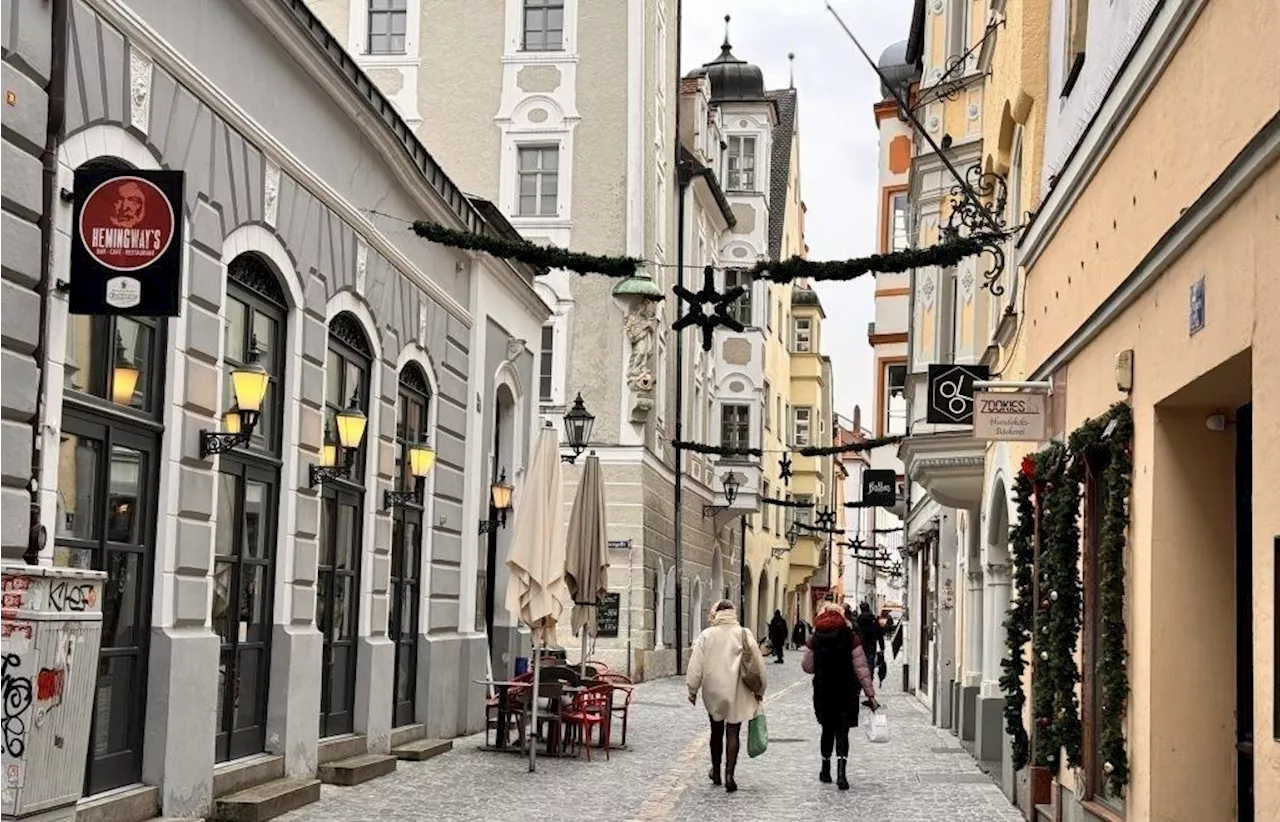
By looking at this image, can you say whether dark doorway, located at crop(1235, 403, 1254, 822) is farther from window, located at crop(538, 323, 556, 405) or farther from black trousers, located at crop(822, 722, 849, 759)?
window, located at crop(538, 323, 556, 405)

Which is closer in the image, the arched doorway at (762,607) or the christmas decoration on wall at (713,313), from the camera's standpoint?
the christmas decoration on wall at (713,313)

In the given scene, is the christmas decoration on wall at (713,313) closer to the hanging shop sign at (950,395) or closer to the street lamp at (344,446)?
the hanging shop sign at (950,395)

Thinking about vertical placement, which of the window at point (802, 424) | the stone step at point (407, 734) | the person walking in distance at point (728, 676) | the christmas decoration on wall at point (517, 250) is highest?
the window at point (802, 424)

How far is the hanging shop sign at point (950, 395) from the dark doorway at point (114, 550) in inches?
302

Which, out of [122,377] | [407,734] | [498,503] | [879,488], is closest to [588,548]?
[498,503]

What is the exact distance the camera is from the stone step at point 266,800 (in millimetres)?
12672

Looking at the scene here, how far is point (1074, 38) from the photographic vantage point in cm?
1341

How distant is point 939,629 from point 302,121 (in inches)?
585

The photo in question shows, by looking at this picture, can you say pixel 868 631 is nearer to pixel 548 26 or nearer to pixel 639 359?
pixel 639 359

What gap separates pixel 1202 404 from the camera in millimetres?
9359

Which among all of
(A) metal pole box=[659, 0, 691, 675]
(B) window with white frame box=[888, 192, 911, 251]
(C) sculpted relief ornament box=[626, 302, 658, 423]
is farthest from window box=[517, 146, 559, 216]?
(B) window with white frame box=[888, 192, 911, 251]

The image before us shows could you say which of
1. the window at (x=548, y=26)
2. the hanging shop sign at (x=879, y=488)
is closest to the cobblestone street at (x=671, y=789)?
the hanging shop sign at (x=879, y=488)

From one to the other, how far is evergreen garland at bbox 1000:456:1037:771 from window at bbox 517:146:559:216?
77.0 feet

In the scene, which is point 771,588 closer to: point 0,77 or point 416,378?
point 416,378
